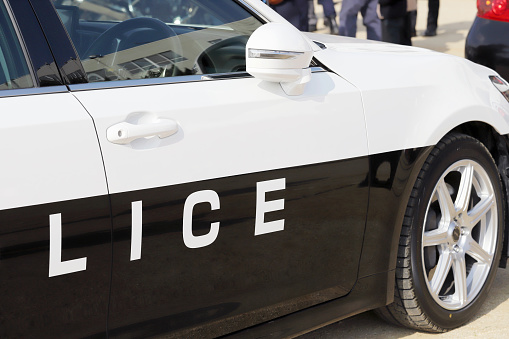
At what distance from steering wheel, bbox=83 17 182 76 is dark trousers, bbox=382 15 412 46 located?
17.5 feet

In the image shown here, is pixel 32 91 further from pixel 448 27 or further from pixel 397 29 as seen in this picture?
pixel 448 27

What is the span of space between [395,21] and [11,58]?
5.99 metres

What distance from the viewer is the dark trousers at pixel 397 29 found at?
7.80m

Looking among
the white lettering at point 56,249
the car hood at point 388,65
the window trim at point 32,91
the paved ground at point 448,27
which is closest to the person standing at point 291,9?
the paved ground at point 448,27

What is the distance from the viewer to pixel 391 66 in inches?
123

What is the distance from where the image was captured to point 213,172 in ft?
8.00

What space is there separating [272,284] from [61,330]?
2.51ft

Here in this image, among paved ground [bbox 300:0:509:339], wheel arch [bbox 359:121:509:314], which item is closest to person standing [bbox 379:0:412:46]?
paved ground [bbox 300:0:509:339]

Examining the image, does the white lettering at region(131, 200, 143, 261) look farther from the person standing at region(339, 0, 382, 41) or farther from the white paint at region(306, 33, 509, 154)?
the person standing at region(339, 0, 382, 41)

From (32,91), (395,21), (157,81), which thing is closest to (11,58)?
(32,91)

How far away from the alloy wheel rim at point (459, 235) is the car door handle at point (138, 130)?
125cm

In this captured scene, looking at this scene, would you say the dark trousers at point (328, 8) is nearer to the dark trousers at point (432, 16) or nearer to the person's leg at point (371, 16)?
the dark trousers at point (432, 16)

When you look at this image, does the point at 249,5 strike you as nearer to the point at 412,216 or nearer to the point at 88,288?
the point at 412,216

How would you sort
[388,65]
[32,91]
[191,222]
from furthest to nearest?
[388,65] → [191,222] → [32,91]
